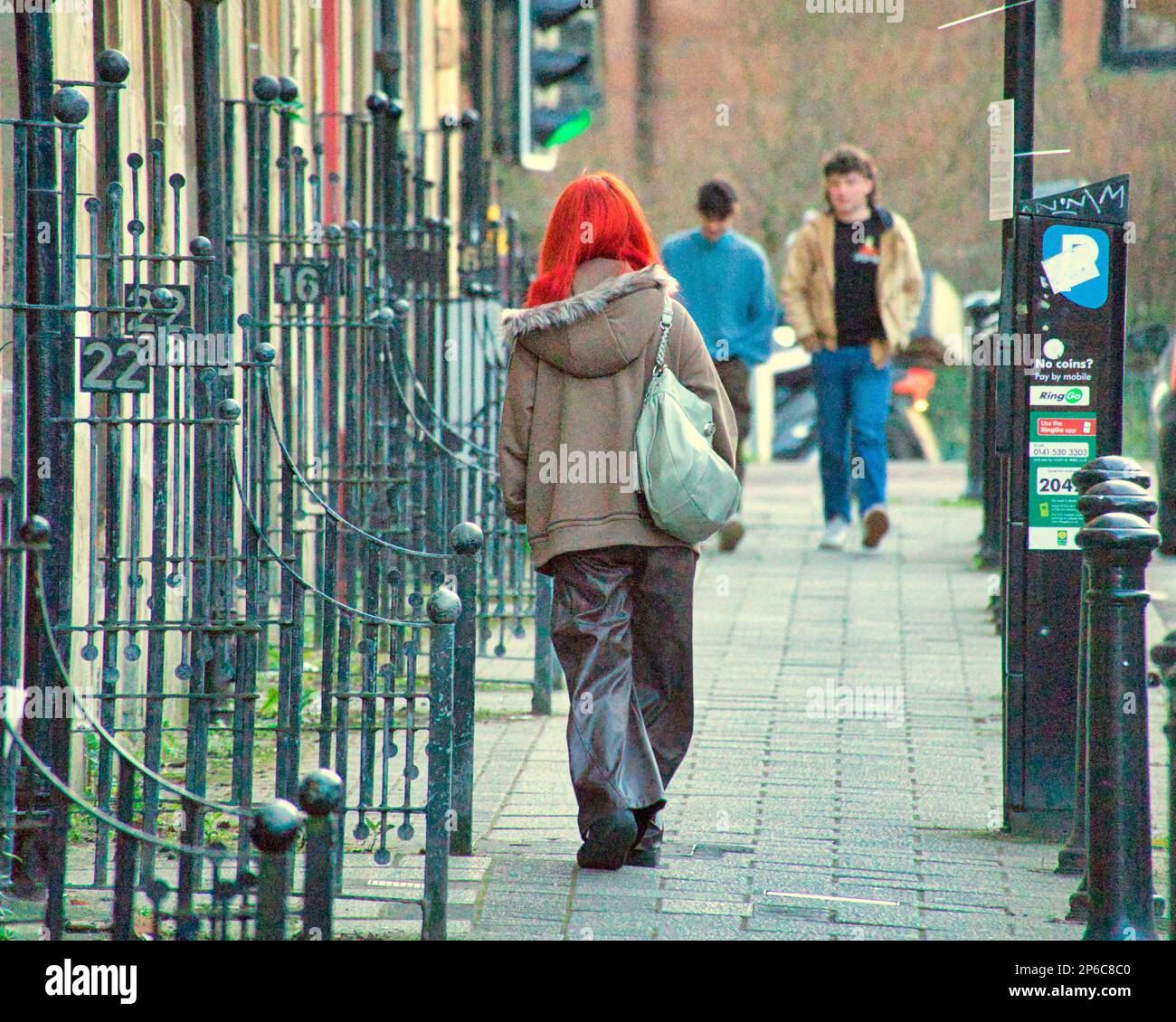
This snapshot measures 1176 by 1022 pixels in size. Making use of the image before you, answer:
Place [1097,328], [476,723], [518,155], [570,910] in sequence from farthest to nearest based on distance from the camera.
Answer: [518,155]
[476,723]
[1097,328]
[570,910]

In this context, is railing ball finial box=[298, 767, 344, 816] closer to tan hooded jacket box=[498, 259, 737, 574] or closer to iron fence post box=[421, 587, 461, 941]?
iron fence post box=[421, 587, 461, 941]

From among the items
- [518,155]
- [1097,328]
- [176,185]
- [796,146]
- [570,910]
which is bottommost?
[570,910]

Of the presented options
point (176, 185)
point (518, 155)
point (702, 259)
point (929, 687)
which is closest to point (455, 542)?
point (176, 185)

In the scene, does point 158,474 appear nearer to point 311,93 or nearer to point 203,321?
point 203,321

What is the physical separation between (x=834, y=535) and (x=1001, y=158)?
6227mm

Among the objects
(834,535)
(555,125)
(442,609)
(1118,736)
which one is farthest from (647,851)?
(555,125)

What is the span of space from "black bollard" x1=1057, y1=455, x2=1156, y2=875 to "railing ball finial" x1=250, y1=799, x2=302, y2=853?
224 cm

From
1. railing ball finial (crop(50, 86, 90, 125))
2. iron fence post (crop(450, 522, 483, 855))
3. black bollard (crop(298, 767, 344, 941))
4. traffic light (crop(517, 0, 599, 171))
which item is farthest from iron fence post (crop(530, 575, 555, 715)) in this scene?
traffic light (crop(517, 0, 599, 171))

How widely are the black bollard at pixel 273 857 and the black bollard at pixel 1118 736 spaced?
6.76 feet

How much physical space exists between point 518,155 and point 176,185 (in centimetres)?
731

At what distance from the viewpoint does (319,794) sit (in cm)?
321

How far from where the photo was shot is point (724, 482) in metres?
5.01

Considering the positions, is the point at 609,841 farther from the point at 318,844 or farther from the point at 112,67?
the point at 112,67

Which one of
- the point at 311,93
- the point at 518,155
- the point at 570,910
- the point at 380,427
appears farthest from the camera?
the point at 518,155
